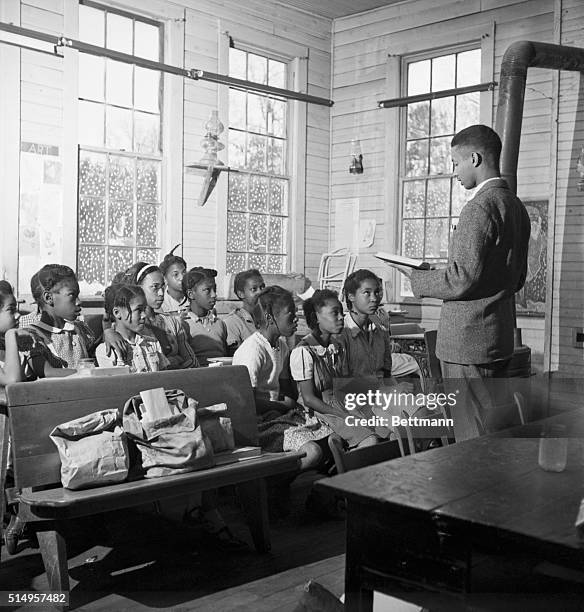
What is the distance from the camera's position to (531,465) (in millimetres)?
1929

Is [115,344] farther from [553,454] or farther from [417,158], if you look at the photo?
[417,158]

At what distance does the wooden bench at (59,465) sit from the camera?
9.07 feet

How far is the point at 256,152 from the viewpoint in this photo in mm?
8656

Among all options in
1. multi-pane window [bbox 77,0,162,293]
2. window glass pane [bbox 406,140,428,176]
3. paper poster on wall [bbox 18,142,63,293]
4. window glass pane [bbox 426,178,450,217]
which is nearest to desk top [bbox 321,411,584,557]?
paper poster on wall [bbox 18,142,63,293]

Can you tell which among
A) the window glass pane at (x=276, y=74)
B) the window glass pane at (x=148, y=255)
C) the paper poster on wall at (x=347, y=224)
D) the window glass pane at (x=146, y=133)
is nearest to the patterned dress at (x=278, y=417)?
the window glass pane at (x=148, y=255)

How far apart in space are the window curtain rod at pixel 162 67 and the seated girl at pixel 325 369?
11.8 feet

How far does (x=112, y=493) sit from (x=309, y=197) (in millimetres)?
6680

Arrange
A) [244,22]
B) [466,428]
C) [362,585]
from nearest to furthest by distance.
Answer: [362,585] < [466,428] < [244,22]

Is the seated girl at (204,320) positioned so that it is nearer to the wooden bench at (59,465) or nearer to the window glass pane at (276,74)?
the wooden bench at (59,465)

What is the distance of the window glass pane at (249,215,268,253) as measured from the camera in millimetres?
8602

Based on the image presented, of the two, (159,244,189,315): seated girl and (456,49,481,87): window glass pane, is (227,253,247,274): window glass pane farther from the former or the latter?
(456,49,481,87): window glass pane

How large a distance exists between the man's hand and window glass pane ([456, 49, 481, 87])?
5158 mm

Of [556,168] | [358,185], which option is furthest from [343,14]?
[556,168]

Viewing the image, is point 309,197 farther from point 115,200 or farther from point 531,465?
point 531,465
